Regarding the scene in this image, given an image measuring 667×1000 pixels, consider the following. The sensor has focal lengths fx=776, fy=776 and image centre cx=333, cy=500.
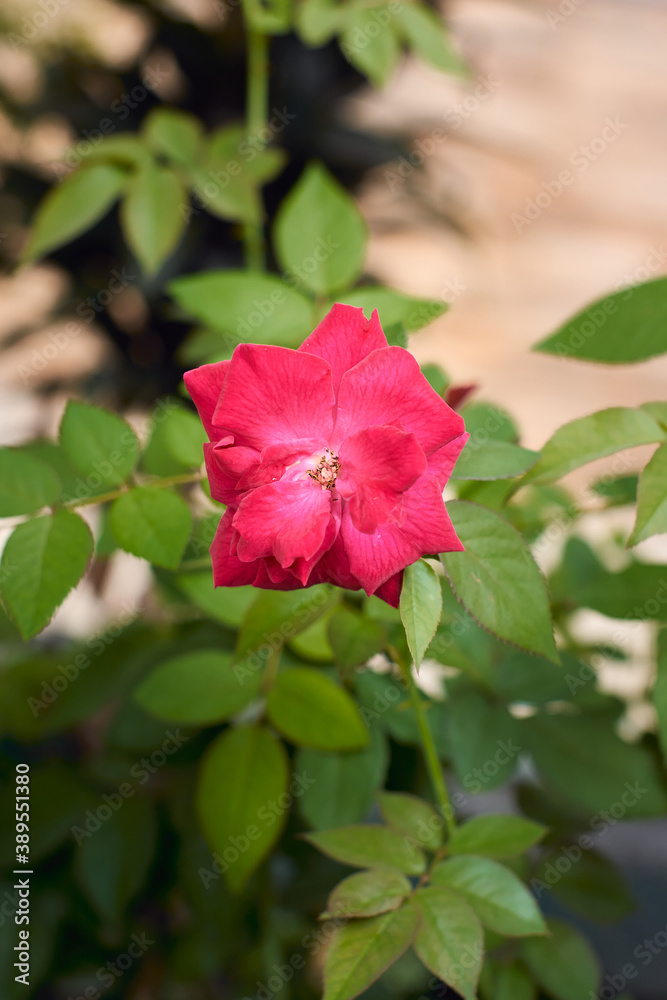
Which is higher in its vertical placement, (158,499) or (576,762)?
(158,499)

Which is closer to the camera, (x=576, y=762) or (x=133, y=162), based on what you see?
(x=576, y=762)

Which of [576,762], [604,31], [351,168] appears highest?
[604,31]

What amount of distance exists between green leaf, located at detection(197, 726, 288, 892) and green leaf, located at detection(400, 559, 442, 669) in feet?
0.80

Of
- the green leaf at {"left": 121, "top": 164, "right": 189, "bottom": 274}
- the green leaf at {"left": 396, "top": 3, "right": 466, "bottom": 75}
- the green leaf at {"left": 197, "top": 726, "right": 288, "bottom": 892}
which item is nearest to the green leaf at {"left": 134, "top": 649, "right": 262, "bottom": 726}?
the green leaf at {"left": 197, "top": 726, "right": 288, "bottom": 892}

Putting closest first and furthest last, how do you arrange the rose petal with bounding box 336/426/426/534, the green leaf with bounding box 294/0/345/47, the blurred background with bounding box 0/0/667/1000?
the rose petal with bounding box 336/426/426/534
the green leaf with bounding box 294/0/345/47
the blurred background with bounding box 0/0/667/1000

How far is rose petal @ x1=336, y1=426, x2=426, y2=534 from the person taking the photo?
326 mm

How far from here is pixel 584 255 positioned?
1.83m

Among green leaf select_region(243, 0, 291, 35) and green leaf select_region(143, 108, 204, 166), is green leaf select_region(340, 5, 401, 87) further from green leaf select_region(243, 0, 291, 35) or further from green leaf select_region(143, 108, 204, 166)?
green leaf select_region(143, 108, 204, 166)

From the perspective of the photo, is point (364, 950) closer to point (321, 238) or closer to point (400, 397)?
point (400, 397)

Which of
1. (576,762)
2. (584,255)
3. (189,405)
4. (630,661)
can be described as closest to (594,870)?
(576,762)

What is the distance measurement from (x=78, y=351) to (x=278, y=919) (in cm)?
108

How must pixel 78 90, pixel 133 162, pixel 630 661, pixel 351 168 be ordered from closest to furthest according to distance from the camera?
pixel 133 162 < pixel 630 661 < pixel 78 90 < pixel 351 168

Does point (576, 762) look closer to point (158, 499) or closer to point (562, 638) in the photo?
point (562, 638)

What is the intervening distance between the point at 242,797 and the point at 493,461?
0.99 feet
